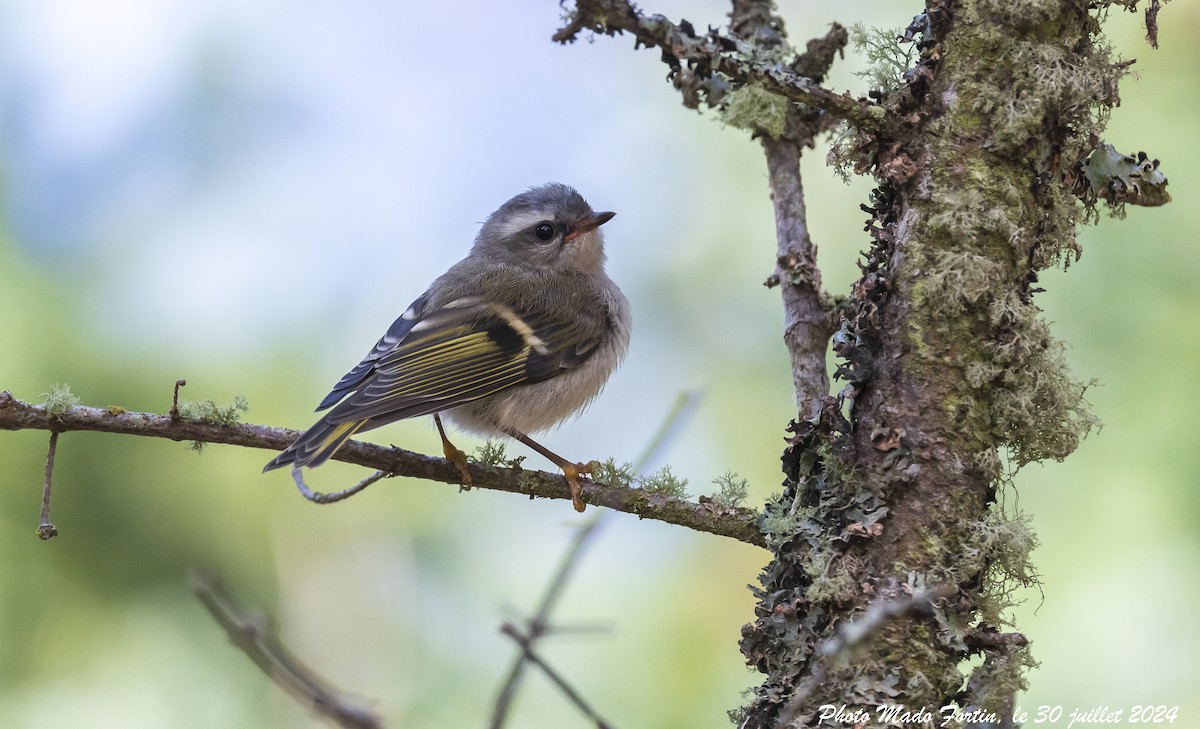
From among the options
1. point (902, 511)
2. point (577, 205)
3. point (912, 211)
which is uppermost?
point (577, 205)

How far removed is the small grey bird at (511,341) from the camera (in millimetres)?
3236

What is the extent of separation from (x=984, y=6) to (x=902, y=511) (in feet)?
3.63

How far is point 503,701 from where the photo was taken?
118cm

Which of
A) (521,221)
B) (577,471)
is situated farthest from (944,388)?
(521,221)

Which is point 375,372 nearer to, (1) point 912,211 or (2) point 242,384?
(2) point 242,384

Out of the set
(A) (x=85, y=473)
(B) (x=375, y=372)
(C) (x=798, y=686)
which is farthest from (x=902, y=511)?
(A) (x=85, y=473)

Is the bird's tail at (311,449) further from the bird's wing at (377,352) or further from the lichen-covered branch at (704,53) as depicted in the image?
the lichen-covered branch at (704,53)

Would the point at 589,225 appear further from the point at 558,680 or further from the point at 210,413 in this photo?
the point at 558,680

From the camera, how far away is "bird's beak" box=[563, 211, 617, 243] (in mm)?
4383

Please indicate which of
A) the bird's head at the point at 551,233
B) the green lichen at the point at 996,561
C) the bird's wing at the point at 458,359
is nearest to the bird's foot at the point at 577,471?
the bird's wing at the point at 458,359

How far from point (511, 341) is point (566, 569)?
1992 millimetres

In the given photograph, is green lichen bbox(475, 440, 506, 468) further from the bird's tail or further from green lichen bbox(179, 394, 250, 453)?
green lichen bbox(179, 394, 250, 453)

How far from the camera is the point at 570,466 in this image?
330 cm

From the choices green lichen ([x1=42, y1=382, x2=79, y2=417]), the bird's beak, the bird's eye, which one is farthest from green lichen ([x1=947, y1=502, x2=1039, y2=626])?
the bird's eye
